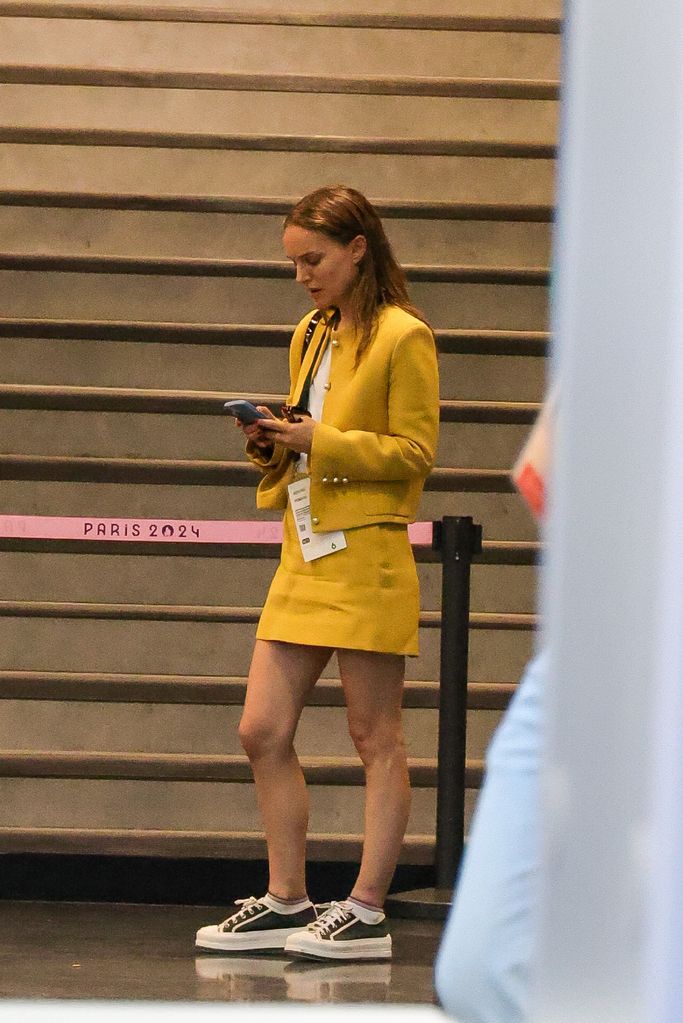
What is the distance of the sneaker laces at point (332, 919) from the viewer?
335 cm

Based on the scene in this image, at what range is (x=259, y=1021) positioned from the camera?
682 millimetres

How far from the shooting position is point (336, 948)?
10.9 feet

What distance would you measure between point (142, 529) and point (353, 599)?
3.81 feet

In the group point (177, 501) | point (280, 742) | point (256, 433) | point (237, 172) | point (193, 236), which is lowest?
point (280, 742)

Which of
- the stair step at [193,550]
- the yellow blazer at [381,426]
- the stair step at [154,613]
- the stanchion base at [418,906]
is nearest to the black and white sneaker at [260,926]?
the stanchion base at [418,906]

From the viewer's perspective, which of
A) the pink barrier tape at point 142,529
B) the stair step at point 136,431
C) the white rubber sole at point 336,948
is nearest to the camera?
the white rubber sole at point 336,948

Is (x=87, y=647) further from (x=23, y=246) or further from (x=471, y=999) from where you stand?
(x=471, y=999)

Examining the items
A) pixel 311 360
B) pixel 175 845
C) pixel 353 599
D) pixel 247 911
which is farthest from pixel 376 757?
pixel 175 845

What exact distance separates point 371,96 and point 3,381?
1560mm

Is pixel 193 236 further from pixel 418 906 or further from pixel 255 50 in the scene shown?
pixel 418 906

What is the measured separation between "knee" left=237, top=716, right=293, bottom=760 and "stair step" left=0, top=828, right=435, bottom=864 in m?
1.26

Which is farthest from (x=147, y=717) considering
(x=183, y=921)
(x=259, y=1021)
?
(x=259, y=1021)

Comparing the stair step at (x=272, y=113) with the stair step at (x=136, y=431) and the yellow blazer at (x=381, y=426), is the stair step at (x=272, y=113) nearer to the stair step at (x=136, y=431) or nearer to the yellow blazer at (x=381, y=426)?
the stair step at (x=136, y=431)

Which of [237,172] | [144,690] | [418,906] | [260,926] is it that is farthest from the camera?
[237,172]
